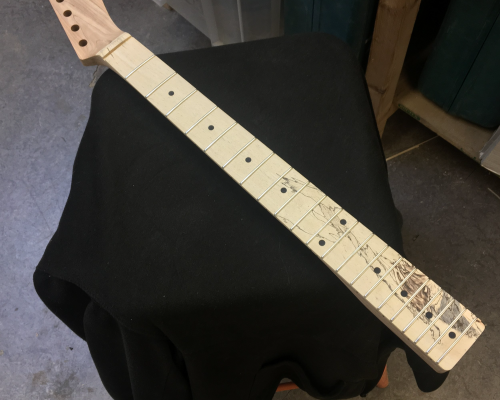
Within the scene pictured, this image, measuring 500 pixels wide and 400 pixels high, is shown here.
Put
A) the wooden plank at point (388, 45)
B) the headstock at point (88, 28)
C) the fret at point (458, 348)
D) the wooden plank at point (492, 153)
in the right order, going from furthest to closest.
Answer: the wooden plank at point (492, 153) < the wooden plank at point (388, 45) < the headstock at point (88, 28) < the fret at point (458, 348)

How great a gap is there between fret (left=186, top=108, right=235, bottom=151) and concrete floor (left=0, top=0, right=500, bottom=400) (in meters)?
0.77

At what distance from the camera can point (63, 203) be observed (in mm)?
1278

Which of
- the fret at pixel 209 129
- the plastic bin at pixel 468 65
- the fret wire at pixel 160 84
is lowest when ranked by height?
Answer: the plastic bin at pixel 468 65

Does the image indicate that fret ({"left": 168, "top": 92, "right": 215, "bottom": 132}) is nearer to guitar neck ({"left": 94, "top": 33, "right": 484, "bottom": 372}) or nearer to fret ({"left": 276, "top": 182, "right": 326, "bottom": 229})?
guitar neck ({"left": 94, "top": 33, "right": 484, "bottom": 372})

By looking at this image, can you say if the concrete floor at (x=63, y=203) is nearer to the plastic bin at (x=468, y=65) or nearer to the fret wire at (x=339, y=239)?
the plastic bin at (x=468, y=65)

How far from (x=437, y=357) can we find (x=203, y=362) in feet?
1.10

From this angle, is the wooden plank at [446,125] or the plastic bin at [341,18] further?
the wooden plank at [446,125]

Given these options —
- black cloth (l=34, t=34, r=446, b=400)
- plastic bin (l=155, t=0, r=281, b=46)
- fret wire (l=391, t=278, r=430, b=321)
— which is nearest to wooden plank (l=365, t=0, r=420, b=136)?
black cloth (l=34, t=34, r=446, b=400)

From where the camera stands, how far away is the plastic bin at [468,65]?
0.84 m

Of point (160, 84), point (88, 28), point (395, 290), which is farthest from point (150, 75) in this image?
point (395, 290)

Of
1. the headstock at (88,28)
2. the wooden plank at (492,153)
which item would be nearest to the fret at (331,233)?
the headstock at (88,28)

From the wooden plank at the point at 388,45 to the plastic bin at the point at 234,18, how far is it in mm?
409

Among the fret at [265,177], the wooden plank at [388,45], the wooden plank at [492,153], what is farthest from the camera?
the wooden plank at [492,153]

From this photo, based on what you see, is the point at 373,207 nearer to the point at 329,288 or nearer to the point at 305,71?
the point at 329,288
